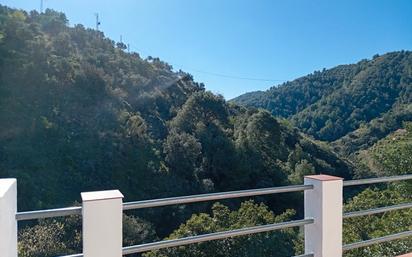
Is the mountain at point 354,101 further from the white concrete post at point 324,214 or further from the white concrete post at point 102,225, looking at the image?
the white concrete post at point 102,225

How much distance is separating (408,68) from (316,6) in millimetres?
25837

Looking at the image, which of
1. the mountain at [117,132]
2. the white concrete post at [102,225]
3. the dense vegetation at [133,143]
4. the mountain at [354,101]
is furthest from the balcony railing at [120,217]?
the mountain at [354,101]

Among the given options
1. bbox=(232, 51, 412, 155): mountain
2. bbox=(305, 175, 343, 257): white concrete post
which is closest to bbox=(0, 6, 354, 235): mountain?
bbox=(232, 51, 412, 155): mountain

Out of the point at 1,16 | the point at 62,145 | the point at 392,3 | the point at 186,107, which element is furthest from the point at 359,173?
the point at 1,16

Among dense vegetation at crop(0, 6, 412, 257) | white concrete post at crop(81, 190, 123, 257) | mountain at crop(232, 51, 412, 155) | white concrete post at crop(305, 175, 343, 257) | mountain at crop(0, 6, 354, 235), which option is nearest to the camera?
white concrete post at crop(81, 190, 123, 257)

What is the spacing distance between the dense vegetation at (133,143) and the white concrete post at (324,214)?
32.0 ft

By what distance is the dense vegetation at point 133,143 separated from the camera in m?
14.5

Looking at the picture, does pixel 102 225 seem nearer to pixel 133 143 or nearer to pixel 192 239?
pixel 192 239

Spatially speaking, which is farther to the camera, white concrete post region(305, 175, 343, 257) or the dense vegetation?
the dense vegetation

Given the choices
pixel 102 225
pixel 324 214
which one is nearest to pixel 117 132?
pixel 324 214

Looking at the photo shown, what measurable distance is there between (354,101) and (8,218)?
40.9 metres

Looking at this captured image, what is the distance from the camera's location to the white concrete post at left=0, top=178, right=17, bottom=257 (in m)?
1.18

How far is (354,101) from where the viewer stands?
38656 mm

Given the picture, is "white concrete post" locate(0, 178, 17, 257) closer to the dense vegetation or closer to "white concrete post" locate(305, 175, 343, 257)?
"white concrete post" locate(305, 175, 343, 257)
